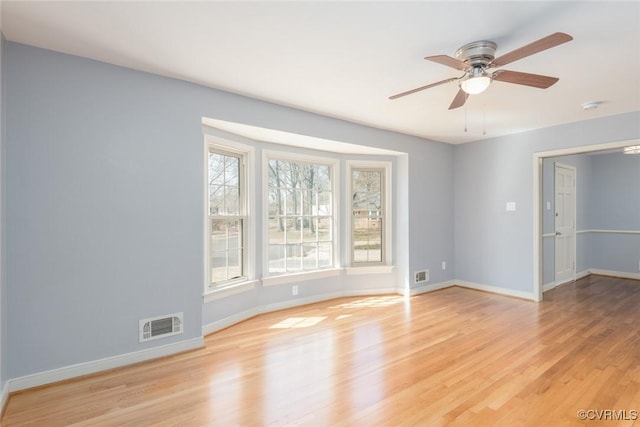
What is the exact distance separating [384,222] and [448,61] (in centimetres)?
340

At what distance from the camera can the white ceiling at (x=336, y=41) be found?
201 centimetres

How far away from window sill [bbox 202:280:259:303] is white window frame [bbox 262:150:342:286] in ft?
0.74

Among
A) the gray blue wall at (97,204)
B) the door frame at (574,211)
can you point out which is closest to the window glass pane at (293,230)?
the gray blue wall at (97,204)

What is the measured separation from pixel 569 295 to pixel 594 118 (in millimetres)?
2616

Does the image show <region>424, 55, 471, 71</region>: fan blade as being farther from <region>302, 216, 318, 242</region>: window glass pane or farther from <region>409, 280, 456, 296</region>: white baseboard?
<region>409, 280, 456, 296</region>: white baseboard

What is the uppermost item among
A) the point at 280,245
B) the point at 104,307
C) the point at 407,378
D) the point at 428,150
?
the point at 428,150

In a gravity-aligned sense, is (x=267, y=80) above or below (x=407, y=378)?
above

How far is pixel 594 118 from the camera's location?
4270mm

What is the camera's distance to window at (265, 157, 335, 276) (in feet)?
14.6

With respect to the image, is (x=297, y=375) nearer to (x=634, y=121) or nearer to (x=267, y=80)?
(x=267, y=80)

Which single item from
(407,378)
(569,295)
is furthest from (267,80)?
(569,295)

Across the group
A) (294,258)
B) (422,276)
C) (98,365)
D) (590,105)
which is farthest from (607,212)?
(98,365)

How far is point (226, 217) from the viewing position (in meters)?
3.82

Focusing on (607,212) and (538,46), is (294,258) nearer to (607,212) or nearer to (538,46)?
(538,46)
